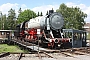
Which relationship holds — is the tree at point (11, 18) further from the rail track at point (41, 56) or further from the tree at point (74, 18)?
the rail track at point (41, 56)

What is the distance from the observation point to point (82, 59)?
1488 centimetres

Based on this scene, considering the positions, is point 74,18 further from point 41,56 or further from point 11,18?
point 41,56

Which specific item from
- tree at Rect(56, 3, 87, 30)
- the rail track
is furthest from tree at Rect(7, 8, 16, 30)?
the rail track

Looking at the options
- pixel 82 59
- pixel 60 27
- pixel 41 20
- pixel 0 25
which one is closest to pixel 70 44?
pixel 60 27

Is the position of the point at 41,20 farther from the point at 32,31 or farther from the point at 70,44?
the point at 70,44

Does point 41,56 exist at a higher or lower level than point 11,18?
lower

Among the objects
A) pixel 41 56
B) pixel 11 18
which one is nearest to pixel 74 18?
pixel 11 18

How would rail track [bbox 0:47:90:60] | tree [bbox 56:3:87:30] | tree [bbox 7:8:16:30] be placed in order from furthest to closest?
tree [bbox 7:8:16:30] → tree [bbox 56:3:87:30] → rail track [bbox 0:47:90:60]

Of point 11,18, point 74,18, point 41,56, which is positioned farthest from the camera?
point 11,18

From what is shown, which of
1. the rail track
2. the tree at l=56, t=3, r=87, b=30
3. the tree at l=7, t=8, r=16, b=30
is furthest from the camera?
the tree at l=7, t=8, r=16, b=30

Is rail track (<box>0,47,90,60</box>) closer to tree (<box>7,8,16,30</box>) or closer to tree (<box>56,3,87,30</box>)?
tree (<box>56,3,87,30</box>)

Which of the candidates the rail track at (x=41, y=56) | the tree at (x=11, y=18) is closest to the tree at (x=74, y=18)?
the tree at (x=11, y=18)

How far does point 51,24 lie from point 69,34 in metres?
3.49

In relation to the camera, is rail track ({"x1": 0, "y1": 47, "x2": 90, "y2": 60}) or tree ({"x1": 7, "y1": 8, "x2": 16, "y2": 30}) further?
tree ({"x1": 7, "y1": 8, "x2": 16, "y2": 30})
